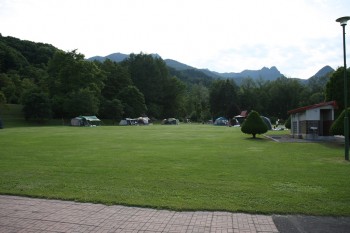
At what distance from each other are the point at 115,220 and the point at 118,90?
293 ft

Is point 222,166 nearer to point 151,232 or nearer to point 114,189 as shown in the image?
point 114,189

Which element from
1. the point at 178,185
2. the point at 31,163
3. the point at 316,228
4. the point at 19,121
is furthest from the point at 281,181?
the point at 19,121

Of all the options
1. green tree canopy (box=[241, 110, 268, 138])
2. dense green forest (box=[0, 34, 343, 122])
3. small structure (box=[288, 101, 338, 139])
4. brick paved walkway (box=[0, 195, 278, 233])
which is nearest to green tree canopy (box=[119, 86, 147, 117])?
dense green forest (box=[0, 34, 343, 122])

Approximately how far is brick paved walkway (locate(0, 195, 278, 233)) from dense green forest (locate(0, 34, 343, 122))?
6446 centimetres

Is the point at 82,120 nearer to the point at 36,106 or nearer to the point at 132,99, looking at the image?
the point at 36,106

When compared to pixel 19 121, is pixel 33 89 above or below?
above

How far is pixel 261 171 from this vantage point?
11.4 m

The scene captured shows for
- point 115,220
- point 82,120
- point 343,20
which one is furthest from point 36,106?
point 115,220

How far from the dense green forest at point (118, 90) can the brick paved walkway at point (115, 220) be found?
6446 cm

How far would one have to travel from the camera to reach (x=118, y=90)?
9356 cm

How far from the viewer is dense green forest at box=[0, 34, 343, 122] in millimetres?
71200

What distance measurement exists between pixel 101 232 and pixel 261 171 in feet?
23.8

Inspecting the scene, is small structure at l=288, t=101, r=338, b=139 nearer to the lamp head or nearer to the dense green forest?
the lamp head

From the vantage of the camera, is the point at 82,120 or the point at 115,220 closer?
the point at 115,220
